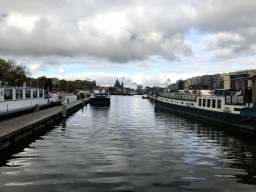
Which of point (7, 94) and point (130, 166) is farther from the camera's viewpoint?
point (7, 94)

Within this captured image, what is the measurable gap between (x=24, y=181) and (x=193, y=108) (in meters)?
36.2

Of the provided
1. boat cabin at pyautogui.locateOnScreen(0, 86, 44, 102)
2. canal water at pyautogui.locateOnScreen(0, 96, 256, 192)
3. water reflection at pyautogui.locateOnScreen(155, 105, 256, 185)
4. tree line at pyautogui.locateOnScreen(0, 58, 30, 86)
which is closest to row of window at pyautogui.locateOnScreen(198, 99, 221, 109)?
water reflection at pyautogui.locateOnScreen(155, 105, 256, 185)

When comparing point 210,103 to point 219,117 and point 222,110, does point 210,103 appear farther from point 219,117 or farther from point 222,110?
point 219,117

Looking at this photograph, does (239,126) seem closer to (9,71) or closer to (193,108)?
(193,108)

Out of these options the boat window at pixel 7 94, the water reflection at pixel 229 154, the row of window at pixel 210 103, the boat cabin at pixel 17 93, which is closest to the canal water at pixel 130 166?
the water reflection at pixel 229 154

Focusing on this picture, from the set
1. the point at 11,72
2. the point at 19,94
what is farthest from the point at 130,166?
the point at 11,72

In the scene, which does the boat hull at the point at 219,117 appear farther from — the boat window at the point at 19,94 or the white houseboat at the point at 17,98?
the boat window at the point at 19,94

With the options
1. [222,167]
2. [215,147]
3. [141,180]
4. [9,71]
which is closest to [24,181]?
[141,180]

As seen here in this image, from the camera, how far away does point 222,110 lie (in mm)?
31812

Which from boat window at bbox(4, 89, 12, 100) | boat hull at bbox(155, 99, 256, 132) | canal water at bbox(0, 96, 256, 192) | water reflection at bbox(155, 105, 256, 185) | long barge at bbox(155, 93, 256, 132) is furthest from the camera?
boat window at bbox(4, 89, 12, 100)

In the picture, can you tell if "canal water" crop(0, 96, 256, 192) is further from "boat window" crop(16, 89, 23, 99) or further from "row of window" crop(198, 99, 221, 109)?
"boat window" crop(16, 89, 23, 99)

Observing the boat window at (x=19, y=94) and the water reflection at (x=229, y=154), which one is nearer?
the water reflection at (x=229, y=154)

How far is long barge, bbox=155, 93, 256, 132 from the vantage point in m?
25.4

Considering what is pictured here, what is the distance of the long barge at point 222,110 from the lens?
1001 inches
